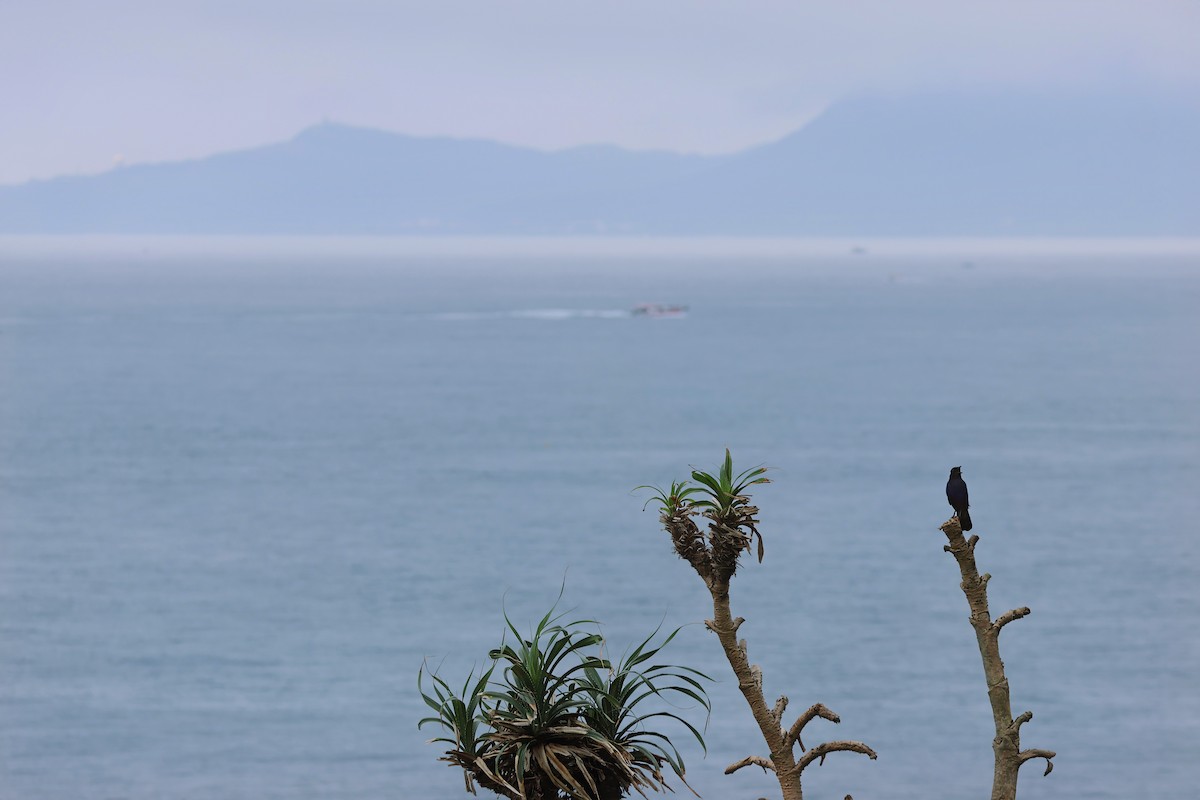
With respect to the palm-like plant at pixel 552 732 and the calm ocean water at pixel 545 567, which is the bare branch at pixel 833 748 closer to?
the palm-like plant at pixel 552 732

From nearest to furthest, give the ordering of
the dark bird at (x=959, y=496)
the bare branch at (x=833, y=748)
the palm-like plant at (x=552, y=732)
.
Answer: the dark bird at (x=959, y=496) < the bare branch at (x=833, y=748) < the palm-like plant at (x=552, y=732)

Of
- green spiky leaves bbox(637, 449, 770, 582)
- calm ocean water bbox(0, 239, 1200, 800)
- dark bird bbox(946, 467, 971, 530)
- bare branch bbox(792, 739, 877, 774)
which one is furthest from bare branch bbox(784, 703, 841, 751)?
calm ocean water bbox(0, 239, 1200, 800)

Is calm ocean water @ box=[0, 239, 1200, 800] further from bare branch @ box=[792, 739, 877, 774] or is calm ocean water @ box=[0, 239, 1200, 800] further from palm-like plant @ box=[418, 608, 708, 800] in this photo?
bare branch @ box=[792, 739, 877, 774]

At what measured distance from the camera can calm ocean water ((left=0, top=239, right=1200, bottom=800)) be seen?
234ft

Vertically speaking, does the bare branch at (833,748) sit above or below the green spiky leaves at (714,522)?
below

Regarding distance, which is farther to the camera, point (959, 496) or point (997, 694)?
point (997, 694)

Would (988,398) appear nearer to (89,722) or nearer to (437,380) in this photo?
(437,380)

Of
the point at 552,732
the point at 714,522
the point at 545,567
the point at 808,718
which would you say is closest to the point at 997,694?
the point at 808,718

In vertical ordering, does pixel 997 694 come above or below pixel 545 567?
below

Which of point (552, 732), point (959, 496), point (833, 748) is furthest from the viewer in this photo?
point (552, 732)

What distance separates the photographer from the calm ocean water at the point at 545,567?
7138 centimetres

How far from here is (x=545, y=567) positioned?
91.1 metres

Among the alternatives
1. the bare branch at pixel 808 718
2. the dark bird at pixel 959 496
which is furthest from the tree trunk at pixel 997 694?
the bare branch at pixel 808 718

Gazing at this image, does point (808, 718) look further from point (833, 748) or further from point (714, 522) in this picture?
point (714, 522)
